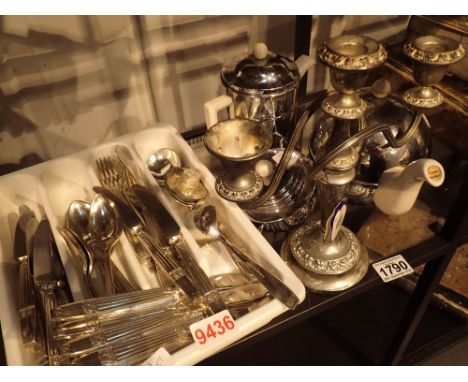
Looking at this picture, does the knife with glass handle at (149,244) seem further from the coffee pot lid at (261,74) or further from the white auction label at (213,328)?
the coffee pot lid at (261,74)

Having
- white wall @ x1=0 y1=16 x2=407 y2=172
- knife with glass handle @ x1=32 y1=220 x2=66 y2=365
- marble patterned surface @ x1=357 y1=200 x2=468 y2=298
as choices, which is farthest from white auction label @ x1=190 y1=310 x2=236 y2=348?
white wall @ x1=0 y1=16 x2=407 y2=172

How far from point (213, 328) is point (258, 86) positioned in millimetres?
399

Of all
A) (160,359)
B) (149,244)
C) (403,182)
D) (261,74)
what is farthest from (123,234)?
(403,182)

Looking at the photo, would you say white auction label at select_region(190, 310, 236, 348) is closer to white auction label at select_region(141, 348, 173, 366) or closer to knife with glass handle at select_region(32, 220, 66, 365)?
white auction label at select_region(141, 348, 173, 366)

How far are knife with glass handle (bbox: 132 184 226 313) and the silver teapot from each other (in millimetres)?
165

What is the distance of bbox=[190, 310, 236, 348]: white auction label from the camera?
0.49 meters

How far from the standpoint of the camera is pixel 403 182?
2.09 ft

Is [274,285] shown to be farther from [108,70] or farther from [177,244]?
[108,70]

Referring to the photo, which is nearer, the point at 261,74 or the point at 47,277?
the point at 47,277

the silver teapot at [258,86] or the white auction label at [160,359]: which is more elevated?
the silver teapot at [258,86]

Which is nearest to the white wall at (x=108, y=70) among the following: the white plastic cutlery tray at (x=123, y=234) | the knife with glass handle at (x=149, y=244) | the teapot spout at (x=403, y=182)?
the white plastic cutlery tray at (x=123, y=234)

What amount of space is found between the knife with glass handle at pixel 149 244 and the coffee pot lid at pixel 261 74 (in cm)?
28

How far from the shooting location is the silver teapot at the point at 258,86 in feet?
2.24

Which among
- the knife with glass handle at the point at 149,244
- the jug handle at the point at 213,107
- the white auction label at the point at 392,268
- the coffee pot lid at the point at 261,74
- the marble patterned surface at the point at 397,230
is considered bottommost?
the marble patterned surface at the point at 397,230
